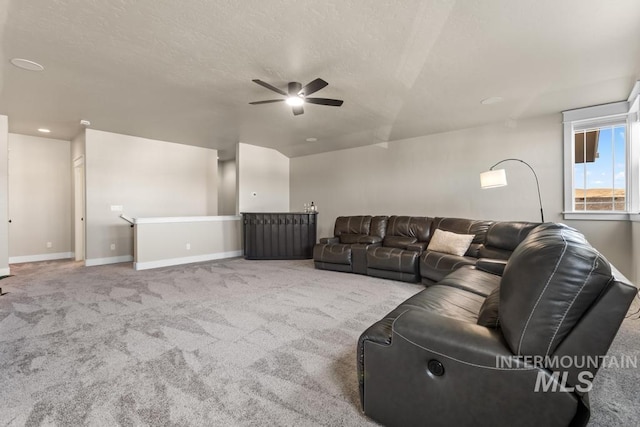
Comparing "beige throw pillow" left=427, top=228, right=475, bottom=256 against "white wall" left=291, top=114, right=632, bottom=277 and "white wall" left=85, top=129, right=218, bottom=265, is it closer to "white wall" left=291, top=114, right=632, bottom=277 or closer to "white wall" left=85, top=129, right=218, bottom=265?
"white wall" left=291, top=114, right=632, bottom=277

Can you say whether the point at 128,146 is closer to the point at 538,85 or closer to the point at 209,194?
the point at 209,194

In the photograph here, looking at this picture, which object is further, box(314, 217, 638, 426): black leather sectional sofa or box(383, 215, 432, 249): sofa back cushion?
box(383, 215, 432, 249): sofa back cushion

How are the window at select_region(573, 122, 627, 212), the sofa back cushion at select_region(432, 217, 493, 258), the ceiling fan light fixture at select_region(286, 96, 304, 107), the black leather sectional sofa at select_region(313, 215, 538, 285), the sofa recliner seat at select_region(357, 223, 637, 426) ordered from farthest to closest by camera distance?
the sofa back cushion at select_region(432, 217, 493, 258)
the window at select_region(573, 122, 627, 212)
the black leather sectional sofa at select_region(313, 215, 538, 285)
the ceiling fan light fixture at select_region(286, 96, 304, 107)
the sofa recliner seat at select_region(357, 223, 637, 426)

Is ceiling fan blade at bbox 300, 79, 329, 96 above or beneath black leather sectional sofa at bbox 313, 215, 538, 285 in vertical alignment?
above

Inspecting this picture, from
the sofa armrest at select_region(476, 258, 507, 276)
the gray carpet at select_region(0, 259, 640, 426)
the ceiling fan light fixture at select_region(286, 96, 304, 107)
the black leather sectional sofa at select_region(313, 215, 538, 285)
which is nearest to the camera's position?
the gray carpet at select_region(0, 259, 640, 426)

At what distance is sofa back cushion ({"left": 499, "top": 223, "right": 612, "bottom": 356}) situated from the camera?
0.97 m

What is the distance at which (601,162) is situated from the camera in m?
3.94

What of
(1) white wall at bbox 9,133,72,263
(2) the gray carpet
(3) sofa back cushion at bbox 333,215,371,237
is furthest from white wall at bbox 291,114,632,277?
(1) white wall at bbox 9,133,72,263

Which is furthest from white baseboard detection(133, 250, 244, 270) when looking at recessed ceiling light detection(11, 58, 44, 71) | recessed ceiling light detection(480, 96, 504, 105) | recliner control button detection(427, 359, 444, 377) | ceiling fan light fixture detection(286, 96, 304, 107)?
recessed ceiling light detection(480, 96, 504, 105)

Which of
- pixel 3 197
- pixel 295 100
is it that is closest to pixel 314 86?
pixel 295 100

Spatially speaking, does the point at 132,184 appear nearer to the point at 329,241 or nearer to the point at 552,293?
the point at 329,241

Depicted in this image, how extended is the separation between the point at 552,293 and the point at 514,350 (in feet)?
0.85

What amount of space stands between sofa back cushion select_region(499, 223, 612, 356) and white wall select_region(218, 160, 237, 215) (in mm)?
8333

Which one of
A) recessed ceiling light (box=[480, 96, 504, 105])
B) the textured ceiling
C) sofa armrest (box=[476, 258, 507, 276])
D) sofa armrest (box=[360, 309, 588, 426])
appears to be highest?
the textured ceiling
